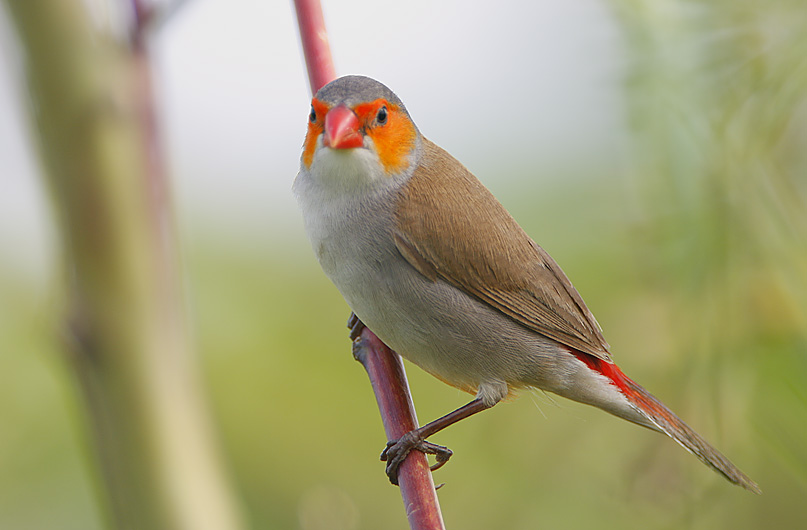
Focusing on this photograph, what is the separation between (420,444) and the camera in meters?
1.52

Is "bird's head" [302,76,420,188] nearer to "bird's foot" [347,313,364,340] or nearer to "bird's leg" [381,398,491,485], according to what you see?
"bird's foot" [347,313,364,340]

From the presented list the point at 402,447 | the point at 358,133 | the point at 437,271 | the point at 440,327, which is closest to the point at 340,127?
the point at 358,133

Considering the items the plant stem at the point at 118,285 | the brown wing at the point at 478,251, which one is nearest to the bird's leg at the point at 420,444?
the brown wing at the point at 478,251

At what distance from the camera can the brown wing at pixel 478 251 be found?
171cm

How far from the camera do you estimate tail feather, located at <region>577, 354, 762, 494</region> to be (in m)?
1.55

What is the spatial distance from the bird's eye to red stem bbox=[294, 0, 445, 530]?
0.42ft

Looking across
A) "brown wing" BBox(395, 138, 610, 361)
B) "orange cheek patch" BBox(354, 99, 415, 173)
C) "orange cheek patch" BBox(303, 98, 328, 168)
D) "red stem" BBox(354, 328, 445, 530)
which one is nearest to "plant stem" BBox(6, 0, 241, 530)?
"red stem" BBox(354, 328, 445, 530)

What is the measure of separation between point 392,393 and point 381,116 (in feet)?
1.93

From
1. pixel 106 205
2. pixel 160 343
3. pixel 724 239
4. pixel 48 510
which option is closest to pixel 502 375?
pixel 724 239

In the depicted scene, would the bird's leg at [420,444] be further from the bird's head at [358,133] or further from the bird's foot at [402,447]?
the bird's head at [358,133]

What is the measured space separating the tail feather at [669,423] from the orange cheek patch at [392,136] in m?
0.69

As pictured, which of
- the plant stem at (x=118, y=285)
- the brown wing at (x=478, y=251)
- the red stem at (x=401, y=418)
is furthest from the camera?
the brown wing at (x=478, y=251)

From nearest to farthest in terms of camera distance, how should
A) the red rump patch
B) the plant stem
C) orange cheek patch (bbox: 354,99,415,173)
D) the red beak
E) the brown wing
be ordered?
the plant stem → the red beak → orange cheek patch (bbox: 354,99,415,173) → the brown wing → the red rump patch

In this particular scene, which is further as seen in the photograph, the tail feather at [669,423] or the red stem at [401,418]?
→ the tail feather at [669,423]
